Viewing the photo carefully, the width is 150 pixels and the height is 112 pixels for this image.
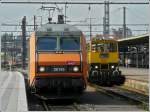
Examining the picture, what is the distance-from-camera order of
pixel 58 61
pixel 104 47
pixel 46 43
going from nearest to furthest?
pixel 58 61 < pixel 46 43 < pixel 104 47

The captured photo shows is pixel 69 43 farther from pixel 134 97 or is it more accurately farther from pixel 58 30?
pixel 134 97

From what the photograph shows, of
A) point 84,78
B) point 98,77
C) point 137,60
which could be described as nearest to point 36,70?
point 84,78

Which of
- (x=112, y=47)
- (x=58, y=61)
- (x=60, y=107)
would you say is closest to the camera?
(x=58, y=61)

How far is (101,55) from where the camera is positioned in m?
31.3

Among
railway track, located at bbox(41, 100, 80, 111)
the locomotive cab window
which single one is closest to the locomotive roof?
railway track, located at bbox(41, 100, 80, 111)

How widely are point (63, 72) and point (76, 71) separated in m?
0.45

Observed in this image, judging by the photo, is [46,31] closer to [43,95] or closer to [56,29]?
[56,29]

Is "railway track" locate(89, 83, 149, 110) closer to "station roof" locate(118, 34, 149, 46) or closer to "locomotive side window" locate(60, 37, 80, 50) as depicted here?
"locomotive side window" locate(60, 37, 80, 50)

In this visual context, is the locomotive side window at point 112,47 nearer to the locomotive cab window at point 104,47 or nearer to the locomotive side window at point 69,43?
the locomotive cab window at point 104,47

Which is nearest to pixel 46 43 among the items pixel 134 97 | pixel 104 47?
pixel 134 97

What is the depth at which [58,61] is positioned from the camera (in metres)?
16.4

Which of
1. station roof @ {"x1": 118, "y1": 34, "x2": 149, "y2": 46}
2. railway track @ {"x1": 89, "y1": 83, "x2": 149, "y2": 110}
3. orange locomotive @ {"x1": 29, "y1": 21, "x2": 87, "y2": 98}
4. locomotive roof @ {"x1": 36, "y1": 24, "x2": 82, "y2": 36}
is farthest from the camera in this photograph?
station roof @ {"x1": 118, "y1": 34, "x2": 149, "y2": 46}

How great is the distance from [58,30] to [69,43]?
629 millimetres

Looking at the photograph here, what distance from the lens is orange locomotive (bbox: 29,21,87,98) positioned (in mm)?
16328
